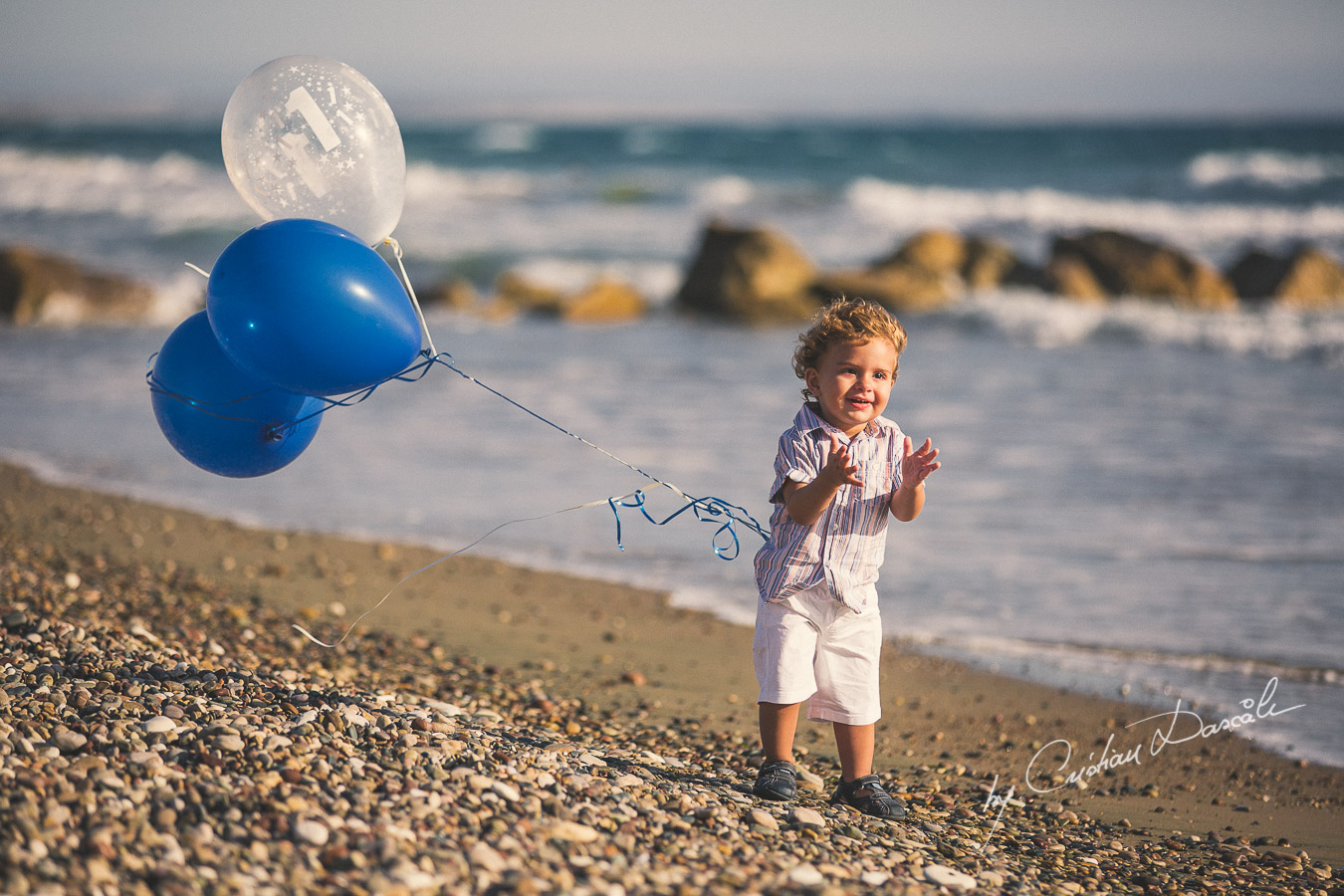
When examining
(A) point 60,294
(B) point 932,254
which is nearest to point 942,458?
(B) point 932,254

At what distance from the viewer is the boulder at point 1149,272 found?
53.5 ft

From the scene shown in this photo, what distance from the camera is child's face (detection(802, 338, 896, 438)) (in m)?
3.53

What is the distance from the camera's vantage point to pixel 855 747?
371cm

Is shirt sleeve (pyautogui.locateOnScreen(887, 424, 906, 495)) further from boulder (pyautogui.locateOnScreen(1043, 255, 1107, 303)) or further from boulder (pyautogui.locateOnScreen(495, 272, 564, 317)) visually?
boulder (pyautogui.locateOnScreen(1043, 255, 1107, 303))

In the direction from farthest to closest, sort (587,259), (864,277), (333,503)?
(587,259)
(864,277)
(333,503)

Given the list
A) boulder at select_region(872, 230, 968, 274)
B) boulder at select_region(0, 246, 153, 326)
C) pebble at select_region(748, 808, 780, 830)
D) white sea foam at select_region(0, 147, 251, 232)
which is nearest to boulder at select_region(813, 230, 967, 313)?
boulder at select_region(872, 230, 968, 274)

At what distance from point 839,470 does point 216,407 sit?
7.14 ft

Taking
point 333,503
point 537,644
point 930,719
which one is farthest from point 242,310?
point 333,503

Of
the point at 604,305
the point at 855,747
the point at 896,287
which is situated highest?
the point at 896,287

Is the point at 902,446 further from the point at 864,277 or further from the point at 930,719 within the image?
the point at 864,277

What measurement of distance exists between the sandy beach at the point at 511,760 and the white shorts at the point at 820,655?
33 centimetres

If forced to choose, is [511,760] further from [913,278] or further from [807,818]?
[913,278]

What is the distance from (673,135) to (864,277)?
40.4 meters

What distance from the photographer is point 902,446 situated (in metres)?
3.62
